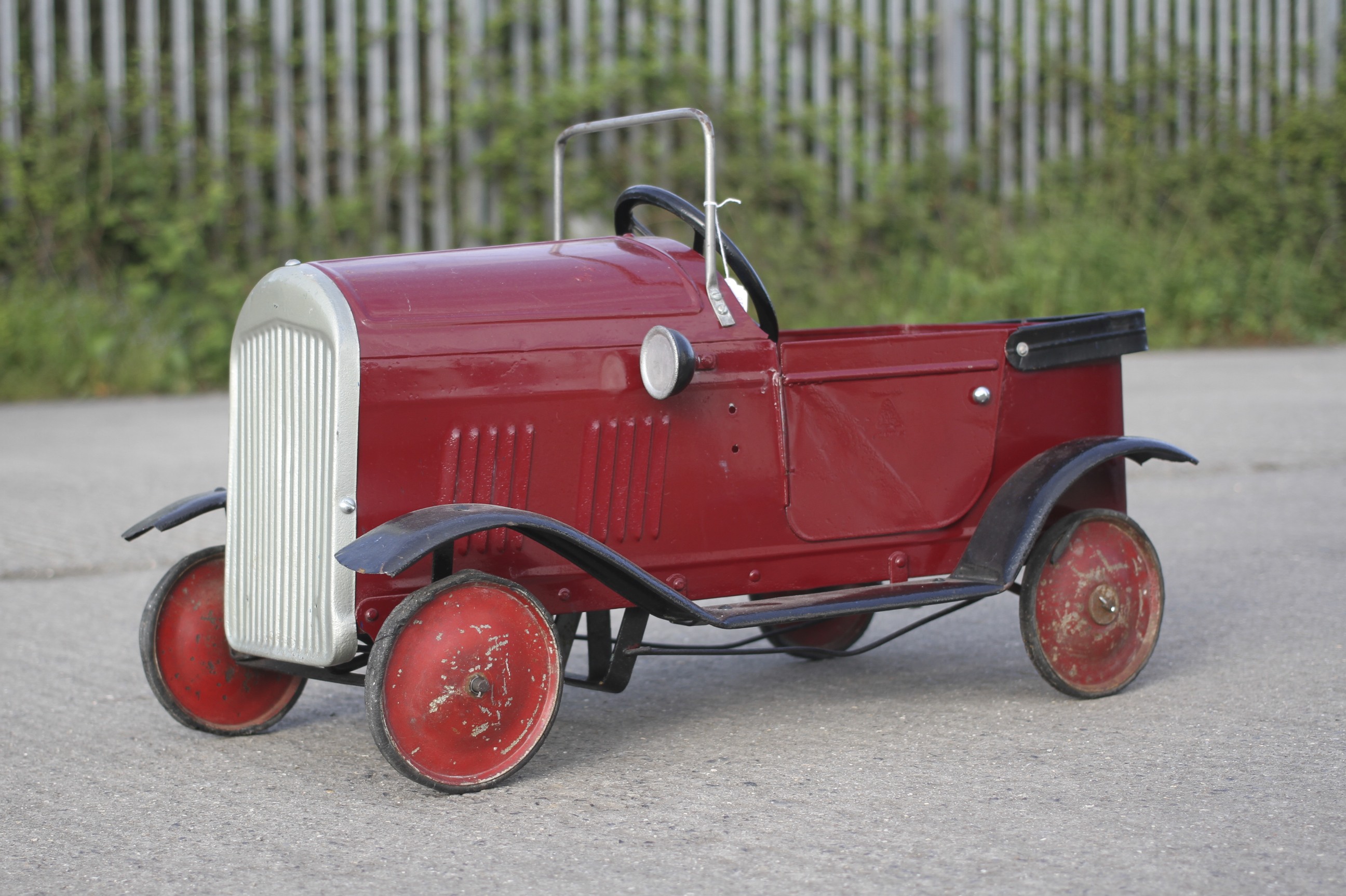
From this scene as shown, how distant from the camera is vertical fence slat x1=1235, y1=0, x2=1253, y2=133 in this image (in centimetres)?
1287

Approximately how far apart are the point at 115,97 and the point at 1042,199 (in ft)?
22.6

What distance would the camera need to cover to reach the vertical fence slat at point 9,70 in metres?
9.98

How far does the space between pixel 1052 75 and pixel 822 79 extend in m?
1.95

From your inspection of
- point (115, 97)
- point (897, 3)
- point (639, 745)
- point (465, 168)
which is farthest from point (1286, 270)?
point (639, 745)

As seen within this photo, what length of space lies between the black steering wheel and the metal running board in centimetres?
64

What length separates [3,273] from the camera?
33.4 ft

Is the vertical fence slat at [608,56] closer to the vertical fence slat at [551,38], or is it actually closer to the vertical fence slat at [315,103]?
the vertical fence slat at [551,38]

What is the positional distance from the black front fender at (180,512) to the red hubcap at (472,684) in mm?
851

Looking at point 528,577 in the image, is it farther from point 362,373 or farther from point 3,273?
point 3,273

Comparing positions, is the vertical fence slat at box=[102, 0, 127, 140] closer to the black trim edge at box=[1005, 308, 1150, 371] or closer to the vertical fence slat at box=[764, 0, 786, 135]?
the vertical fence slat at box=[764, 0, 786, 135]

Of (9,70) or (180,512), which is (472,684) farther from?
(9,70)

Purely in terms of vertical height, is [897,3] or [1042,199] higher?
[897,3]

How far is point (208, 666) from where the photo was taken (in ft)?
12.3

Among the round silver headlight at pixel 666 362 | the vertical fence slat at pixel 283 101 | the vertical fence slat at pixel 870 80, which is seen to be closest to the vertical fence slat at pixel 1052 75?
the vertical fence slat at pixel 870 80
